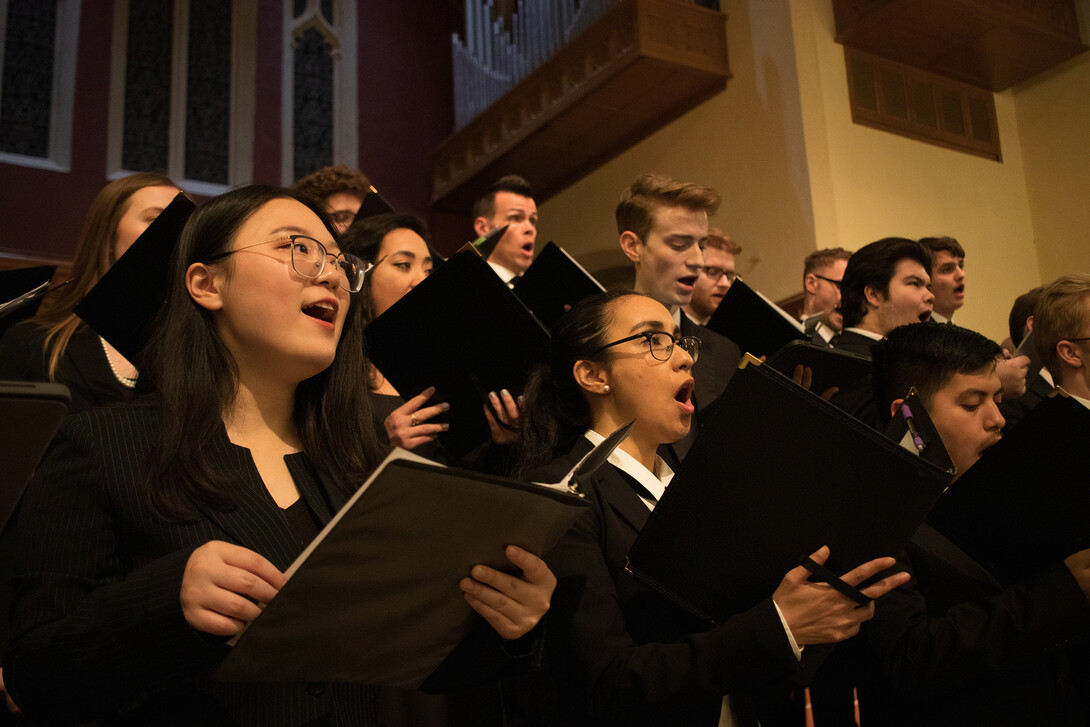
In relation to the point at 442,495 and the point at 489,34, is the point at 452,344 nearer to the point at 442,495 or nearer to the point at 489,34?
the point at 442,495

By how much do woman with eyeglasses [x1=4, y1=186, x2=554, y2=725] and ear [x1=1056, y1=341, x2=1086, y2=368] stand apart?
223cm

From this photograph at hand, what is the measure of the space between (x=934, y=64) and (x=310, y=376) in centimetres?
545

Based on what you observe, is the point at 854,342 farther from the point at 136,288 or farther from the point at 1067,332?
the point at 136,288

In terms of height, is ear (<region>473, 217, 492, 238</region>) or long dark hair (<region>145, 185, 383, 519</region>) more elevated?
ear (<region>473, 217, 492, 238</region>)

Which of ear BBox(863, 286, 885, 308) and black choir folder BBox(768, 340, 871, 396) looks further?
ear BBox(863, 286, 885, 308)

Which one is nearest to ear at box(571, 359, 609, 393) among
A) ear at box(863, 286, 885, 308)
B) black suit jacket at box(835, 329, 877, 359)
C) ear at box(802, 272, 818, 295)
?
black suit jacket at box(835, 329, 877, 359)

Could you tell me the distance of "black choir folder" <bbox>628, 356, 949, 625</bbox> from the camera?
1563 millimetres

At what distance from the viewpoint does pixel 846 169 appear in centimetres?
546

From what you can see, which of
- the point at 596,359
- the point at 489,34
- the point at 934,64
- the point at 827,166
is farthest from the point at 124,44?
the point at 596,359

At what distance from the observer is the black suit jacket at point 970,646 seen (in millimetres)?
1898

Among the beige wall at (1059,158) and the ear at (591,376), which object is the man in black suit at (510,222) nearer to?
the ear at (591,376)

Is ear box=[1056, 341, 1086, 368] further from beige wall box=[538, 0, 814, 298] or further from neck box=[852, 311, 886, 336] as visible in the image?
beige wall box=[538, 0, 814, 298]

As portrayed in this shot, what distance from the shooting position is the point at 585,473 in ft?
4.21

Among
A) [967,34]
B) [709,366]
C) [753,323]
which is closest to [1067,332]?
[753,323]
